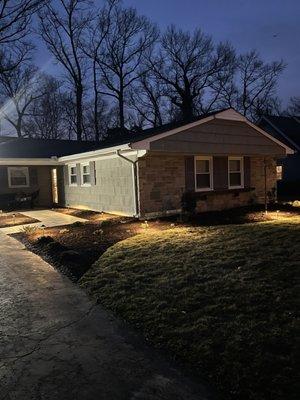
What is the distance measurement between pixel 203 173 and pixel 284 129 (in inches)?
664

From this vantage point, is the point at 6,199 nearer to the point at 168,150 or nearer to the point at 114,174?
the point at 114,174

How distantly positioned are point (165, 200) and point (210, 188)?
237 centimetres

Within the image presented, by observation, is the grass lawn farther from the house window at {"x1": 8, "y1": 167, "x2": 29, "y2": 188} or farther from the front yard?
the house window at {"x1": 8, "y1": 167, "x2": 29, "y2": 188}

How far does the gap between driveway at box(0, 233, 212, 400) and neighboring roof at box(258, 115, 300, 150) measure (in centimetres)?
2612

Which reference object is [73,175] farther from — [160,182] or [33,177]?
[160,182]

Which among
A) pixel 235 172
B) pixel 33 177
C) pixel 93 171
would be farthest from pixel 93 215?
pixel 33 177

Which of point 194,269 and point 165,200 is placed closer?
point 194,269

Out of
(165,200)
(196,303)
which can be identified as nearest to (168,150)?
(165,200)

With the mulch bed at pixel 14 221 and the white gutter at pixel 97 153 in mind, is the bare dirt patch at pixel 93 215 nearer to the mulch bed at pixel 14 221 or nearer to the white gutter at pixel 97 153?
the mulch bed at pixel 14 221

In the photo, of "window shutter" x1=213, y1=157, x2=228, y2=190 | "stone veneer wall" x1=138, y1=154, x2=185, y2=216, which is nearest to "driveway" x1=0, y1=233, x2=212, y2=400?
"stone veneer wall" x1=138, y1=154, x2=185, y2=216

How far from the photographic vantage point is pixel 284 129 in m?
29.6

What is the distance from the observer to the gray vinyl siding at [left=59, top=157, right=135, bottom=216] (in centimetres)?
1409

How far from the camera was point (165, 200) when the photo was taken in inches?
558

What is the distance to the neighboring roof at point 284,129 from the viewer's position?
94.7 feet
